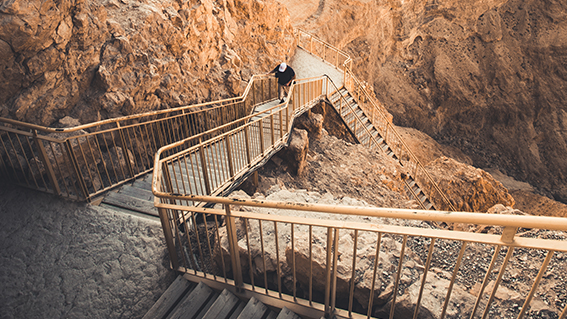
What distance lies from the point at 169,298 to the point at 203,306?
1.39 ft

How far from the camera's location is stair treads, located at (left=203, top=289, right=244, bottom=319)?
9.82 feet

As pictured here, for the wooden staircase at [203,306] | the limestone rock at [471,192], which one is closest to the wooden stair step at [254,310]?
the wooden staircase at [203,306]

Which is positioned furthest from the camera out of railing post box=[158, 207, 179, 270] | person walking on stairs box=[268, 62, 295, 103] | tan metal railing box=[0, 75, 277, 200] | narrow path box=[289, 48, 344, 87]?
narrow path box=[289, 48, 344, 87]

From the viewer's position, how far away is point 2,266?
3.79m

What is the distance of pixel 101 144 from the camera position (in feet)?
21.3

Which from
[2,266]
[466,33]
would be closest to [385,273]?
[2,266]

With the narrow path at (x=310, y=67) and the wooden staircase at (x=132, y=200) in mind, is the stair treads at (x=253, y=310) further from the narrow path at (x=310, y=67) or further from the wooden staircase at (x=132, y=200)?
the narrow path at (x=310, y=67)

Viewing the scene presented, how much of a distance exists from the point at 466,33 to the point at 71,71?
26241 mm

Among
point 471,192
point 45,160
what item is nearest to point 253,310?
point 45,160

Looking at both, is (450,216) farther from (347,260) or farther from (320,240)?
(320,240)

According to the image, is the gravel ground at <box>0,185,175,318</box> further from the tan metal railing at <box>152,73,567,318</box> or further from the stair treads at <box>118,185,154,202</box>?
the stair treads at <box>118,185,154,202</box>

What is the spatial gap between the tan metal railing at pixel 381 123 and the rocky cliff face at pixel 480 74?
3.30 meters

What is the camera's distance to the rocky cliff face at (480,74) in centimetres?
2114

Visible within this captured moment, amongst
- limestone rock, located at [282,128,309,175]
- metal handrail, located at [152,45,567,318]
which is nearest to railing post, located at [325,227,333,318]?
metal handrail, located at [152,45,567,318]
